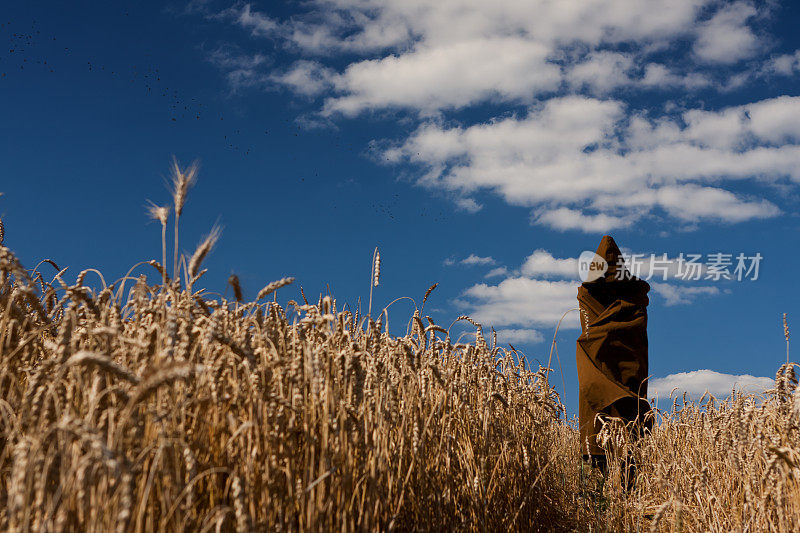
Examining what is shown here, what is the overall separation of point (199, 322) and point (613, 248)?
5651 millimetres

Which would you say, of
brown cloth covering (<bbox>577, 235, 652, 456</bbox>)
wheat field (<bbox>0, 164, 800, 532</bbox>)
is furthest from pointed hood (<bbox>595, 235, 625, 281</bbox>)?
wheat field (<bbox>0, 164, 800, 532</bbox>)

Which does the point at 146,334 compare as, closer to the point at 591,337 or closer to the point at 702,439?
the point at 702,439

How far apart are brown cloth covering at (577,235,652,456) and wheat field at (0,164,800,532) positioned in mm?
1664

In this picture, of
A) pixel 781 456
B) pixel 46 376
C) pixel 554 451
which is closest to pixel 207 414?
pixel 46 376

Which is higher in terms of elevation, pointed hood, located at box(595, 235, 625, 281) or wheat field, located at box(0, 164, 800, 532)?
pointed hood, located at box(595, 235, 625, 281)

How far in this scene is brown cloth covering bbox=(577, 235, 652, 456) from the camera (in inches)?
268

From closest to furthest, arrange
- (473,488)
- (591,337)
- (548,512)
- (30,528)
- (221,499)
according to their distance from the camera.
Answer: (30,528)
(221,499)
(473,488)
(548,512)
(591,337)

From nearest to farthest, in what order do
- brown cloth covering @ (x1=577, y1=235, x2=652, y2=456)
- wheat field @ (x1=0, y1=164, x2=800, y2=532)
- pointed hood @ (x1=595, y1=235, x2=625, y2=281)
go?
wheat field @ (x1=0, y1=164, x2=800, y2=532) → brown cloth covering @ (x1=577, y1=235, x2=652, y2=456) → pointed hood @ (x1=595, y1=235, x2=625, y2=281)

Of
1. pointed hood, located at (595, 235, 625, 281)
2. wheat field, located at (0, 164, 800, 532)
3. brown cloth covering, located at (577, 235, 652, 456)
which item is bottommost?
wheat field, located at (0, 164, 800, 532)

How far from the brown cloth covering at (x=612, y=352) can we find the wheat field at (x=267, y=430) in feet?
5.46

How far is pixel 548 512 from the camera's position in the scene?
4742 millimetres

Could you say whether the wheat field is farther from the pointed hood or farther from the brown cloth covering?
the pointed hood

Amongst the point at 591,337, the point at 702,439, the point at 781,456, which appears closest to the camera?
the point at 781,456

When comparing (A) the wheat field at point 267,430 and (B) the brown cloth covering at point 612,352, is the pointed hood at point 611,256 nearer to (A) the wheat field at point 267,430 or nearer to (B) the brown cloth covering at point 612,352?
(B) the brown cloth covering at point 612,352
